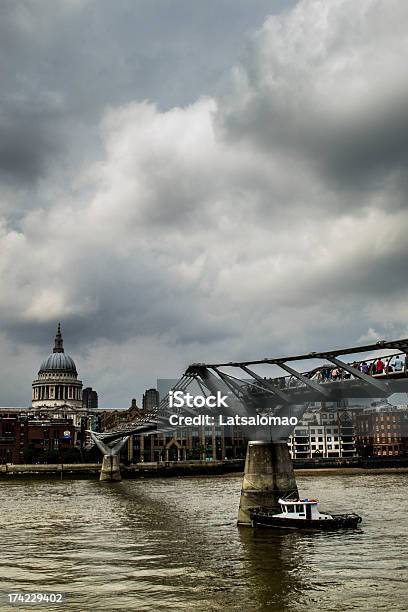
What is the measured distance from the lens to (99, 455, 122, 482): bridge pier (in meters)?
106

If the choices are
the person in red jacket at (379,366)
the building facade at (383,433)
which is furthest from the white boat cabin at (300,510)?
the building facade at (383,433)

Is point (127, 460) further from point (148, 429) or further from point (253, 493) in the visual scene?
point (253, 493)

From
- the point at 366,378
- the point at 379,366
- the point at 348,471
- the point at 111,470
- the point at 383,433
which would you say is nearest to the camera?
the point at 366,378

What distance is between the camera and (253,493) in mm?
40594

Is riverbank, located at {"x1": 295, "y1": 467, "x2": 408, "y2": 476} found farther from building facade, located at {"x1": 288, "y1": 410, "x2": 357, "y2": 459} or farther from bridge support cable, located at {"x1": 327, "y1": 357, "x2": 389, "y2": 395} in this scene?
bridge support cable, located at {"x1": 327, "y1": 357, "x2": 389, "y2": 395}

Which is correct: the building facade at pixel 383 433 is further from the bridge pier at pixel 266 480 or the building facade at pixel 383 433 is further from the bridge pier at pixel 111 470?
the bridge pier at pixel 266 480

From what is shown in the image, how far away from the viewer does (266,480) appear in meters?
40.5

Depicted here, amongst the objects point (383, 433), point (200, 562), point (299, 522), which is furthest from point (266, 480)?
point (383, 433)

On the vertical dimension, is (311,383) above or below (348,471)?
above

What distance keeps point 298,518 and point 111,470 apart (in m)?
73.8

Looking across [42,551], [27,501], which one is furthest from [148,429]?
[42,551]

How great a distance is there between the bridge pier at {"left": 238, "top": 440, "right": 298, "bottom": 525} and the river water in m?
2.05

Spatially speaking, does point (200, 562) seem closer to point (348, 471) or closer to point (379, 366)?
point (379, 366)

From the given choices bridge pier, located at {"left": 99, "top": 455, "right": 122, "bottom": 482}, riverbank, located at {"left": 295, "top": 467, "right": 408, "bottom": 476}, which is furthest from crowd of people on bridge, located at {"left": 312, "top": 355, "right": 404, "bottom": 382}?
riverbank, located at {"left": 295, "top": 467, "right": 408, "bottom": 476}
